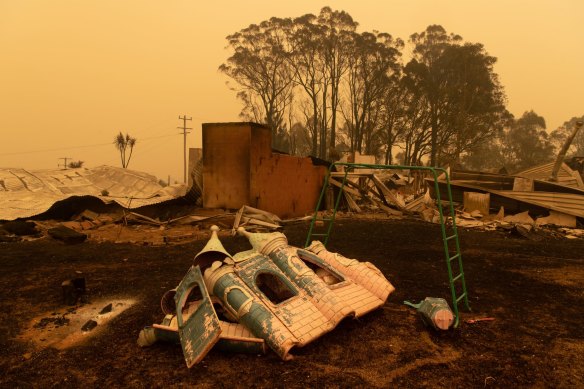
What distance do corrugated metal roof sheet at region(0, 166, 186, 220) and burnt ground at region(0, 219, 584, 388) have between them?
4072mm

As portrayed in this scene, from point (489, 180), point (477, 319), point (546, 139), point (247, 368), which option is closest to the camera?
point (247, 368)

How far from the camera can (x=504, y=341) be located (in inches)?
158

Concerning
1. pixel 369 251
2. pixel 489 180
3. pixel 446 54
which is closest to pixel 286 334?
pixel 369 251

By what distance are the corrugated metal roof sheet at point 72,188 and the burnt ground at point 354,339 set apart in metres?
4.07

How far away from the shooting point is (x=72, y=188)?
1391cm

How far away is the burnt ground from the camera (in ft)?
10.9

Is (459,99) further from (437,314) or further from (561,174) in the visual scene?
(437,314)

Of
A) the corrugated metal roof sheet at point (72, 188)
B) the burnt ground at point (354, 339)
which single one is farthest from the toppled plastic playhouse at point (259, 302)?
the corrugated metal roof sheet at point (72, 188)

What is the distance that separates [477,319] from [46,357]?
4.37 meters

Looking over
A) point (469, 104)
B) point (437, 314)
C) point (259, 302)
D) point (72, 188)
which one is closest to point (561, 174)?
point (469, 104)

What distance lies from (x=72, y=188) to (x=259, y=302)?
12.5 metres

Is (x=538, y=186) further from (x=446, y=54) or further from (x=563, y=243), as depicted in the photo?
(x=446, y=54)

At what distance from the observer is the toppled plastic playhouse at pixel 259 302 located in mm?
3529

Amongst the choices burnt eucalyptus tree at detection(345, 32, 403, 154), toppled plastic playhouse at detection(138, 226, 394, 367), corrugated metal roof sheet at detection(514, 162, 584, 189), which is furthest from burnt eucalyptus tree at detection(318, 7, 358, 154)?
toppled plastic playhouse at detection(138, 226, 394, 367)
